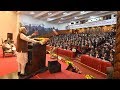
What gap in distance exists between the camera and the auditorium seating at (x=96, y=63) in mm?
5293

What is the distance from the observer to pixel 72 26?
5.80 meters

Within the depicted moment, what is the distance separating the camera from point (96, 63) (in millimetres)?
5492

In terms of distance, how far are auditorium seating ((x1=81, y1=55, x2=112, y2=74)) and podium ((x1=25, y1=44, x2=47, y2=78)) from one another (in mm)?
952

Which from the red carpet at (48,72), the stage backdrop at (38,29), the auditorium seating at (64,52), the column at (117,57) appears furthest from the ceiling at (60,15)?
the red carpet at (48,72)

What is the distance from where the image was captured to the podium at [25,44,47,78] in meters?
5.23

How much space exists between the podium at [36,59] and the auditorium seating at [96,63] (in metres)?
0.95

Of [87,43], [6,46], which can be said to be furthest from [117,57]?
[6,46]

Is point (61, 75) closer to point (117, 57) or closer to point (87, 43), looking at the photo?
point (87, 43)

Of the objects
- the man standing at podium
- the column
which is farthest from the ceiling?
the man standing at podium

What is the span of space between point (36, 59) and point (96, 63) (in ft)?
4.55

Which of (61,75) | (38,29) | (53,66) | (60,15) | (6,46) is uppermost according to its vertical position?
(60,15)
